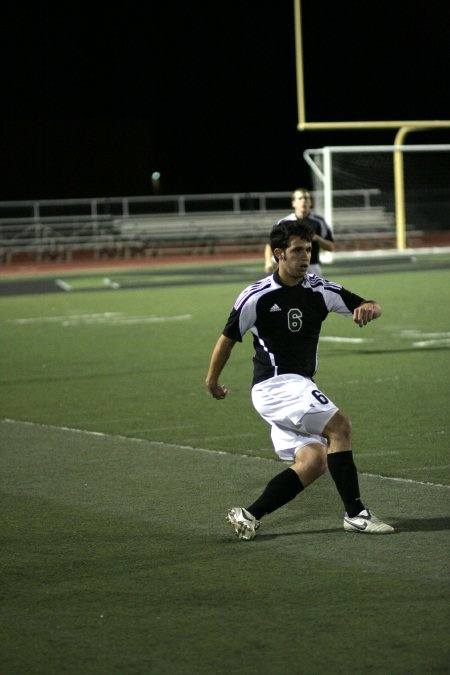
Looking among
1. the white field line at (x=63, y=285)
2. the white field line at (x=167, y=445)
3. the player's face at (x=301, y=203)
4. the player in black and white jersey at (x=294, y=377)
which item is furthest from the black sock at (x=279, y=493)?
the white field line at (x=63, y=285)

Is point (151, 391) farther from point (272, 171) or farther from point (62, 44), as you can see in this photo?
point (272, 171)

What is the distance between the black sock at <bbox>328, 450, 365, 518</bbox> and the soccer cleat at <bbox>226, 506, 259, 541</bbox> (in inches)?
18.8

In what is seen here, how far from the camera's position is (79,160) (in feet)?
188

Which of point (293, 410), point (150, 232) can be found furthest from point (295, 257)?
point (150, 232)

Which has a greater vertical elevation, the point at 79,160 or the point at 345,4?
the point at 345,4

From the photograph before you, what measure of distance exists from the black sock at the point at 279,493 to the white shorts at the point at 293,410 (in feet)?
0.55

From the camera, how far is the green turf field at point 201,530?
4898mm

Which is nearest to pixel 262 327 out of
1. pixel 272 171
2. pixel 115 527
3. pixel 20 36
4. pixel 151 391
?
pixel 115 527

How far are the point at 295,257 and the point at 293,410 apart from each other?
31.3 inches

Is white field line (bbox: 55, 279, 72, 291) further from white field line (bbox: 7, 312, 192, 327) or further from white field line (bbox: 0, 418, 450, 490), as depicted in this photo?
white field line (bbox: 0, 418, 450, 490)

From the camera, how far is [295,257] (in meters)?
6.64

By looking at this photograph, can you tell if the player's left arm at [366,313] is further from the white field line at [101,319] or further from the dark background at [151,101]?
the dark background at [151,101]

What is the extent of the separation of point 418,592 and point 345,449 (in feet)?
4.01

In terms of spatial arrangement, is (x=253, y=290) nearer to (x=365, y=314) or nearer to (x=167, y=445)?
(x=365, y=314)
